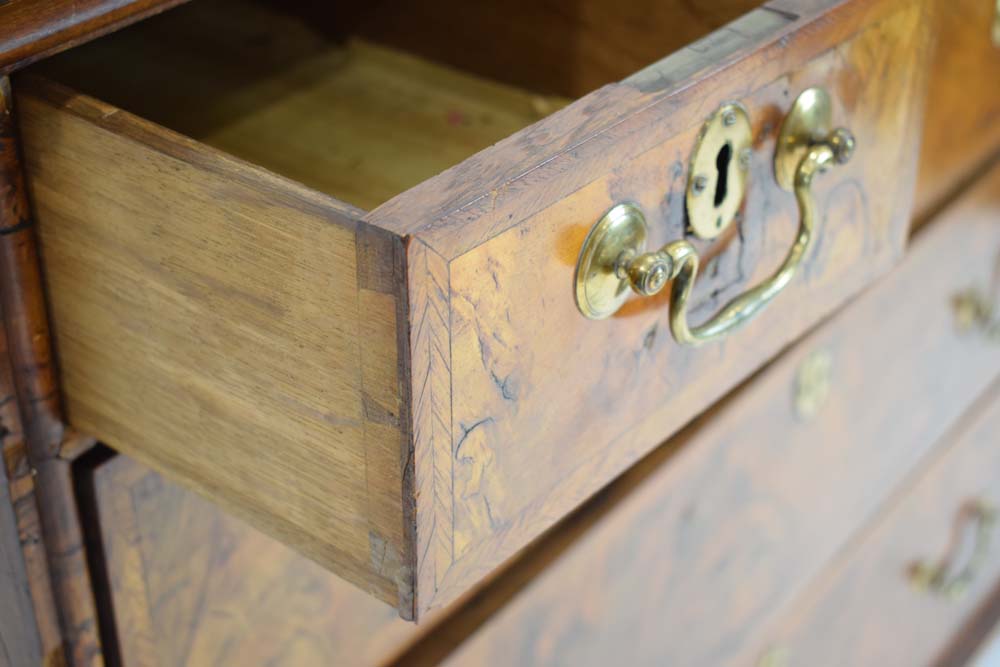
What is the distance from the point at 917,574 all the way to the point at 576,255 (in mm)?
822

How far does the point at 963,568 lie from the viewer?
118 centimetres

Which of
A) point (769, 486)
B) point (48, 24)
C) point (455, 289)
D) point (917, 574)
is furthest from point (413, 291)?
point (917, 574)

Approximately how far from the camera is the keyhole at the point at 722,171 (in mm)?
461

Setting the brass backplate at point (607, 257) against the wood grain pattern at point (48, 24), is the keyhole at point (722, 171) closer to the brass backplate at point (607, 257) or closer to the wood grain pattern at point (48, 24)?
the brass backplate at point (607, 257)

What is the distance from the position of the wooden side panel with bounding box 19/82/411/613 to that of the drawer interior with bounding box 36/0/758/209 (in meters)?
0.14

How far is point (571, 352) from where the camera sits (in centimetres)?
43

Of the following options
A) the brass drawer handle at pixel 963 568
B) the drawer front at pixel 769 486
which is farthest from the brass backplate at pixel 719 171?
the brass drawer handle at pixel 963 568

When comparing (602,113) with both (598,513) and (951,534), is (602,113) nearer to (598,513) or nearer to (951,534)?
(598,513)

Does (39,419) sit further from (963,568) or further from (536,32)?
(963,568)

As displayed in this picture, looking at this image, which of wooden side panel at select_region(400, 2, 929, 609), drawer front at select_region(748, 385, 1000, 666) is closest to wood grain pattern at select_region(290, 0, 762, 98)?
wooden side panel at select_region(400, 2, 929, 609)

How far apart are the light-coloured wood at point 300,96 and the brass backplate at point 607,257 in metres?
0.15

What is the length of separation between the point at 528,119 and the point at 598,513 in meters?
0.21

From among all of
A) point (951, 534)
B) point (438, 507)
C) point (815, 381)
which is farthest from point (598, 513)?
point (951, 534)

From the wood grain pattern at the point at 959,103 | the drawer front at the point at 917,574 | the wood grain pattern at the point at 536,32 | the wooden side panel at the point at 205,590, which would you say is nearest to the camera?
the wooden side panel at the point at 205,590
